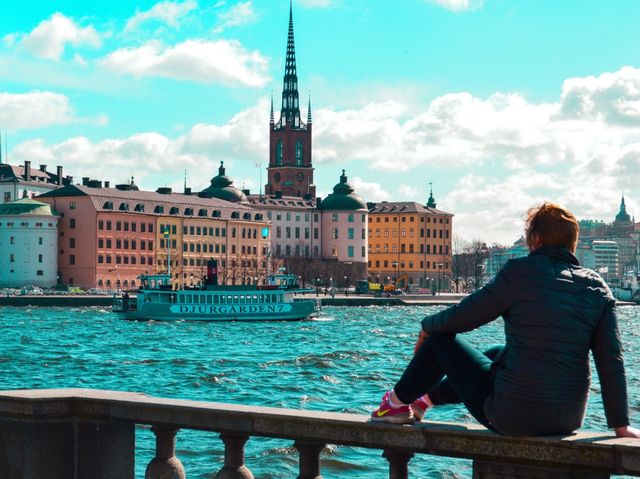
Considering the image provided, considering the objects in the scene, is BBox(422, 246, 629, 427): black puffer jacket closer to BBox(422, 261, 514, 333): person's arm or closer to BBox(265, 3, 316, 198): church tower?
BBox(422, 261, 514, 333): person's arm

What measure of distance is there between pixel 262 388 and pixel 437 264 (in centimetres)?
13294

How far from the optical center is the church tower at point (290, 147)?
547ft

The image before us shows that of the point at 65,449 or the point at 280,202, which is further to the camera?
the point at 280,202

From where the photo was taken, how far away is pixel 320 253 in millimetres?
152250

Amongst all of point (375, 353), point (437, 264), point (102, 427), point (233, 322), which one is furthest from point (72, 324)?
point (437, 264)

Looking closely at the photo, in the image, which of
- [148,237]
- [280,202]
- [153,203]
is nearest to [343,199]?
[280,202]

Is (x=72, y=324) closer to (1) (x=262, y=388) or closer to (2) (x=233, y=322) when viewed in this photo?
(2) (x=233, y=322)

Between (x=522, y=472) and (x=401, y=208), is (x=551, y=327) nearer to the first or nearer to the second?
(x=522, y=472)

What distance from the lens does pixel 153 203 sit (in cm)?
12525

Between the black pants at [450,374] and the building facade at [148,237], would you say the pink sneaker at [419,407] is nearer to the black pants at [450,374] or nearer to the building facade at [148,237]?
the black pants at [450,374]

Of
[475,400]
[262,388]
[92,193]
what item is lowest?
[262,388]

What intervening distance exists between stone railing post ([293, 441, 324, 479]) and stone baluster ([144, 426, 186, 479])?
76 centimetres

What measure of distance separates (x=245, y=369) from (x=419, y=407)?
1237 inches

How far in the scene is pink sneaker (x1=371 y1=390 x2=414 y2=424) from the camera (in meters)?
5.47
